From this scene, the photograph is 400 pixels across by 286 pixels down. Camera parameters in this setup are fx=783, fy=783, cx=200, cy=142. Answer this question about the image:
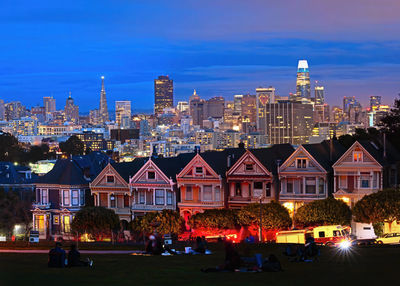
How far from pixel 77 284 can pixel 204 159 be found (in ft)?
120

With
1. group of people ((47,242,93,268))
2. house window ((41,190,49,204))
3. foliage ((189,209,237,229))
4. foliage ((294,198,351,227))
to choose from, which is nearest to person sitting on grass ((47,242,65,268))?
group of people ((47,242,93,268))

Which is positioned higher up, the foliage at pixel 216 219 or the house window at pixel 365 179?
the house window at pixel 365 179

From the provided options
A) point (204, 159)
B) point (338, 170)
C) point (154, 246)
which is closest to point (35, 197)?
point (204, 159)

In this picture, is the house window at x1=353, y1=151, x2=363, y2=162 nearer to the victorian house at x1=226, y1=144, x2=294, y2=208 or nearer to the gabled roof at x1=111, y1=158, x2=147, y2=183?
the victorian house at x1=226, y1=144, x2=294, y2=208

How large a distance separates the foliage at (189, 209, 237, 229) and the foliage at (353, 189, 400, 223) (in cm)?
948

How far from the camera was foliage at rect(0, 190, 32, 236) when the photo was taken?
66.2 metres

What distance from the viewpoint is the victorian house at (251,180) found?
2299 inches

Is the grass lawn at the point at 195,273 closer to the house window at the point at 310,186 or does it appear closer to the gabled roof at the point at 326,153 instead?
the house window at the point at 310,186

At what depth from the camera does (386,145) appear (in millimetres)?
61625

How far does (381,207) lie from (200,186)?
1442 cm

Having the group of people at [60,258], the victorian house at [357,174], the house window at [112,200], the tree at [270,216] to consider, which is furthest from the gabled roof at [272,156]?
the group of people at [60,258]

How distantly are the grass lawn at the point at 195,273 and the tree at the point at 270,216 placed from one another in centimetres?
2260

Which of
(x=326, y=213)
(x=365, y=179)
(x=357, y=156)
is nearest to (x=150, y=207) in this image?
(x=326, y=213)

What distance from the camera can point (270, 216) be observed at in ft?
181
